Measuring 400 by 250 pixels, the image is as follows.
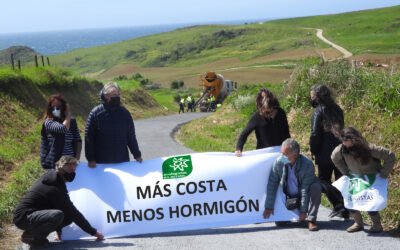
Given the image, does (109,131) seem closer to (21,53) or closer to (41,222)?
(41,222)

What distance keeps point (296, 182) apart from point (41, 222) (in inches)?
125

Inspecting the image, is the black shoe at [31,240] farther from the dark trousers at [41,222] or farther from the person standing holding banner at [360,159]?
the person standing holding banner at [360,159]

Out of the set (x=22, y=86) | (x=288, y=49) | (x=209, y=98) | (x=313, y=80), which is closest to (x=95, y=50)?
(x=288, y=49)

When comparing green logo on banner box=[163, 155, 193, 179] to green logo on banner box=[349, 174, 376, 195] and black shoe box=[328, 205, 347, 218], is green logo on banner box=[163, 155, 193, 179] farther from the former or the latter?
green logo on banner box=[349, 174, 376, 195]

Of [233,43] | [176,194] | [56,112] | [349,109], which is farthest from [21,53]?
[233,43]

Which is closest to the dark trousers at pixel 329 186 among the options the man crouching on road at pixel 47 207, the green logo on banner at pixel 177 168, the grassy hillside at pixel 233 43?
the green logo on banner at pixel 177 168

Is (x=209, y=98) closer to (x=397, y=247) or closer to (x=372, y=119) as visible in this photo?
(x=372, y=119)

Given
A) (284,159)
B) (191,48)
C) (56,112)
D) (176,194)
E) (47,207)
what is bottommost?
(191,48)

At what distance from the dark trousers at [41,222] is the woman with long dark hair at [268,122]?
2.55 m

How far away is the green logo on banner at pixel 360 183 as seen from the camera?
782 centimetres

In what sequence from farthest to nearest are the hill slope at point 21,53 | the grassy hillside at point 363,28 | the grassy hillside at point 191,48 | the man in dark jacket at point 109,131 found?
1. the grassy hillside at point 191,48
2. the grassy hillside at point 363,28
3. the hill slope at point 21,53
4. the man in dark jacket at point 109,131

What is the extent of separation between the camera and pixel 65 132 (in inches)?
335

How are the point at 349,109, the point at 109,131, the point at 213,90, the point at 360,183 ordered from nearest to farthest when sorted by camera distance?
the point at 360,183 < the point at 109,131 < the point at 349,109 < the point at 213,90

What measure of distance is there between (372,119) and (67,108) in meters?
6.45
